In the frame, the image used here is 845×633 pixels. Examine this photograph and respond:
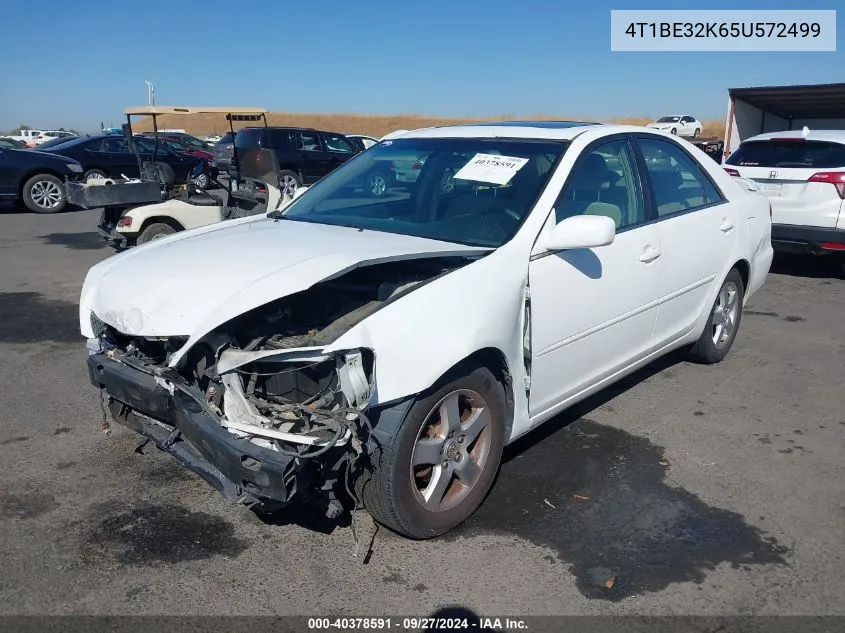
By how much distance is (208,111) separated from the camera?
9.80 m

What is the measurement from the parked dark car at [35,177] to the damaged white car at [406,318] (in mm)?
11622

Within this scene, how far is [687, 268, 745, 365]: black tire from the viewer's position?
510 cm

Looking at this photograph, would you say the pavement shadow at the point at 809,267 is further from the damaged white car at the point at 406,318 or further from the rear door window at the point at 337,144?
the rear door window at the point at 337,144

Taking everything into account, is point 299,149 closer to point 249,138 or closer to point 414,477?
point 249,138

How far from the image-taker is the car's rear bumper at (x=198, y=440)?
2584 millimetres

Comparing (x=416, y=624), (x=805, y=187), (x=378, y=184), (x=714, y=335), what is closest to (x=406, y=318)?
(x=416, y=624)

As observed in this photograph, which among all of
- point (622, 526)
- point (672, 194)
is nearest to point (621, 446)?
point (622, 526)

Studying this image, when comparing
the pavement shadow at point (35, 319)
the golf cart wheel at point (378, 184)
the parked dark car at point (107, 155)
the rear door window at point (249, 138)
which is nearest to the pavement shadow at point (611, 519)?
the golf cart wheel at point (378, 184)

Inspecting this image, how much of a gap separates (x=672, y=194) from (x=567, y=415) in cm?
149

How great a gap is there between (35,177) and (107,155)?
2538mm

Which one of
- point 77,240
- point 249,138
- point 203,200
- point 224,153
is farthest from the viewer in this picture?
point 224,153

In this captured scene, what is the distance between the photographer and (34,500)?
3.40 meters

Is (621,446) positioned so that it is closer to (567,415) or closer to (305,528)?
(567,415)

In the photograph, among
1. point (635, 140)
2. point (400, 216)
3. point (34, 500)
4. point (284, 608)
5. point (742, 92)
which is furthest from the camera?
point (742, 92)
